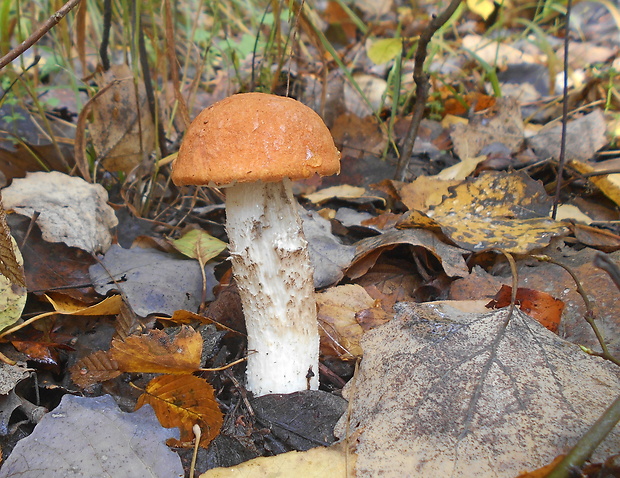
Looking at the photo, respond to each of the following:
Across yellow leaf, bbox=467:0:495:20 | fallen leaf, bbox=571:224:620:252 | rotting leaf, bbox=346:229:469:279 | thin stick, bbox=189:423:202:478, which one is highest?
yellow leaf, bbox=467:0:495:20

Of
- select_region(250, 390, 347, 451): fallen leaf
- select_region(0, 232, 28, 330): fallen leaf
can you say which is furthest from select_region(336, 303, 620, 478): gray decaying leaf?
select_region(0, 232, 28, 330): fallen leaf

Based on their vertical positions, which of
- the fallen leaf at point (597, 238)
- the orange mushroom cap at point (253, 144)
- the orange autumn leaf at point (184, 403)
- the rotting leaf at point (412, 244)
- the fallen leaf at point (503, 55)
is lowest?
the orange autumn leaf at point (184, 403)

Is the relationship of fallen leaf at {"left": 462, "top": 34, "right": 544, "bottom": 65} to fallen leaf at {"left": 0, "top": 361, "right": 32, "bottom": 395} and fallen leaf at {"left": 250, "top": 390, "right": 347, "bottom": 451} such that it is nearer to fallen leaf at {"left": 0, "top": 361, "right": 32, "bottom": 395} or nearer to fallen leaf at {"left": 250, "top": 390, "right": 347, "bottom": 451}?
fallen leaf at {"left": 250, "top": 390, "right": 347, "bottom": 451}

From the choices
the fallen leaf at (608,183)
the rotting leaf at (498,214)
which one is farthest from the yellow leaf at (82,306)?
the fallen leaf at (608,183)

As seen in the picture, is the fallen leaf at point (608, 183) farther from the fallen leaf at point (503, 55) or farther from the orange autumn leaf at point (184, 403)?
the fallen leaf at point (503, 55)

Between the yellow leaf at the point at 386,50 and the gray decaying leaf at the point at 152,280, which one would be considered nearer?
the gray decaying leaf at the point at 152,280

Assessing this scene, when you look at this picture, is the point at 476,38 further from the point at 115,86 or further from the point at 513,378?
the point at 513,378

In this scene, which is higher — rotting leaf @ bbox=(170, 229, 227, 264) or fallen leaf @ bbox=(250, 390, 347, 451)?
rotting leaf @ bbox=(170, 229, 227, 264)

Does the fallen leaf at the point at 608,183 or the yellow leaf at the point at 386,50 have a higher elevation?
the yellow leaf at the point at 386,50

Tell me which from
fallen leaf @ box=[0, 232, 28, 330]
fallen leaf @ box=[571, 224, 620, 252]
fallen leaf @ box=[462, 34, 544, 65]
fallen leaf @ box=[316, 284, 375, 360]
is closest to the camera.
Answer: fallen leaf @ box=[0, 232, 28, 330]
